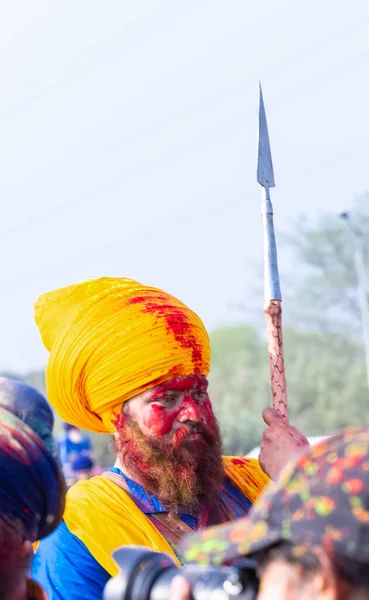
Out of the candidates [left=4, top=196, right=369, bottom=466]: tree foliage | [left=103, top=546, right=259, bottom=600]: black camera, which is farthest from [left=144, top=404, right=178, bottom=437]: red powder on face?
[left=4, top=196, right=369, bottom=466]: tree foliage

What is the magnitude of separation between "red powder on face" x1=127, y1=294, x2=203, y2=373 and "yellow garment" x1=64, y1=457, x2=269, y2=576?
1.62 ft

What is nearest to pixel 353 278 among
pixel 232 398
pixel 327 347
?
pixel 327 347

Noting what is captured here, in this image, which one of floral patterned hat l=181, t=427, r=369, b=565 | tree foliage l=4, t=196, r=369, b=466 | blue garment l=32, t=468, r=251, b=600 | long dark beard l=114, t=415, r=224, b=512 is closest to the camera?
floral patterned hat l=181, t=427, r=369, b=565

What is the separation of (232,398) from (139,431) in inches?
1622

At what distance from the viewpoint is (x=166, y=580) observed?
5.72 ft

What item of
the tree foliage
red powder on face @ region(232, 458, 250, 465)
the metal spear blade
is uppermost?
the metal spear blade

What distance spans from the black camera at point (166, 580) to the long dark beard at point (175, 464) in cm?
158

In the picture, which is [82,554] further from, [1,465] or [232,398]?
[232,398]

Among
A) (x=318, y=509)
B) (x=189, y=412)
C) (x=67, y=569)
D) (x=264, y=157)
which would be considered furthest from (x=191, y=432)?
(x=318, y=509)

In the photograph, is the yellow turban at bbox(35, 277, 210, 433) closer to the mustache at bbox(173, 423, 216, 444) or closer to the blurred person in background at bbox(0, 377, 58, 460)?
the mustache at bbox(173, 423, 216, 444)

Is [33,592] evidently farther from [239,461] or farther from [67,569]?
[239,461]

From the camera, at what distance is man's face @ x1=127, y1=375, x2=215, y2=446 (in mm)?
3439

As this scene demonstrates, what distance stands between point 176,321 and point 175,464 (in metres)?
0.47

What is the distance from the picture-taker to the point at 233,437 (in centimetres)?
3012
